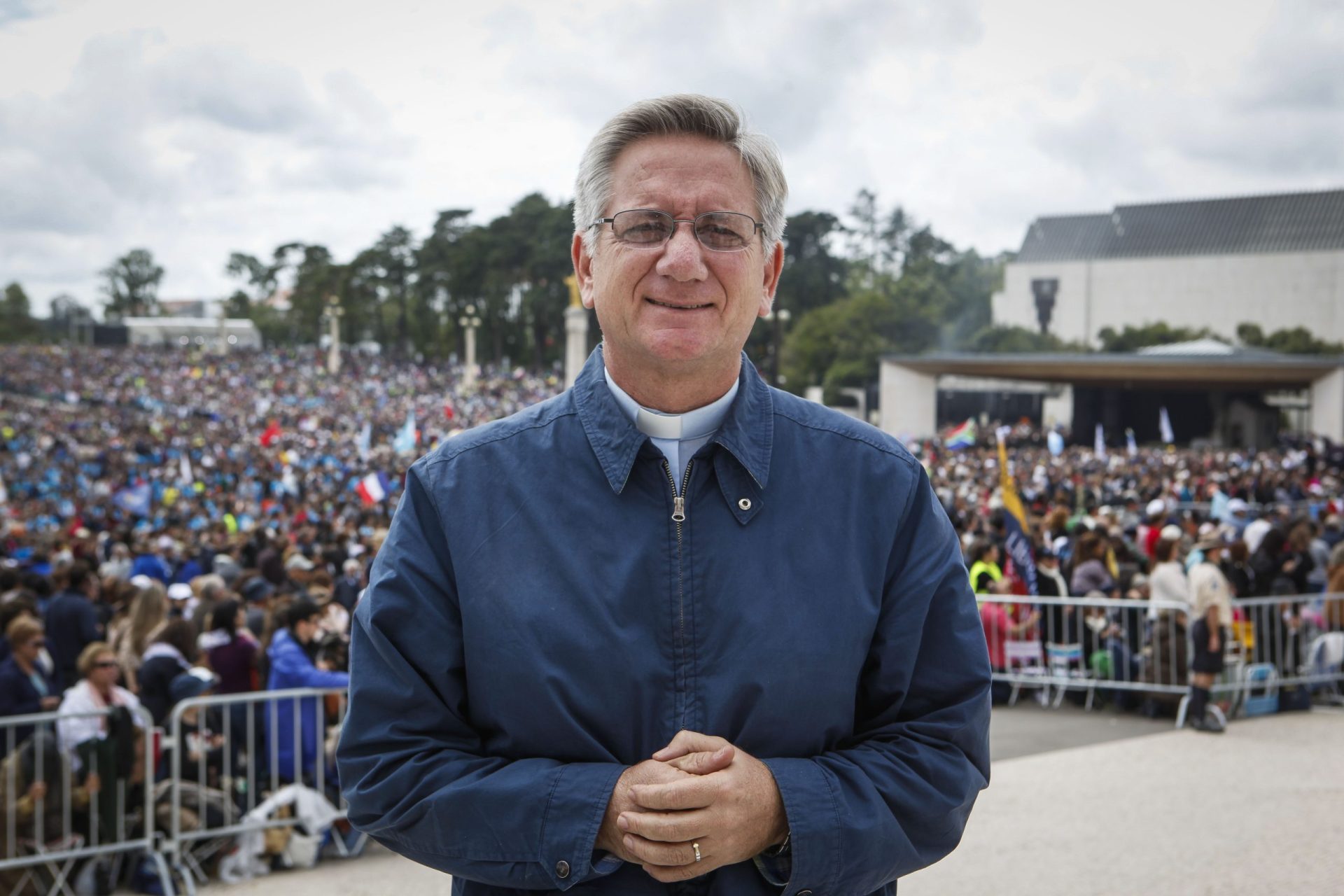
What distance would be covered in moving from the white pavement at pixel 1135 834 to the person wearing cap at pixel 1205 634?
2.09 ft

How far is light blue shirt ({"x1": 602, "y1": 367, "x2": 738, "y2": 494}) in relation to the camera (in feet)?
5.95

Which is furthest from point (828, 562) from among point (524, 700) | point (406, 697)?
point (406, 697)

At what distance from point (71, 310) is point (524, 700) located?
444 feet

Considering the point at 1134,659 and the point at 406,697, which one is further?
the point at 1134,659

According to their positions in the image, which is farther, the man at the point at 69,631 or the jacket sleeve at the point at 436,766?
the man at the point at 69,631

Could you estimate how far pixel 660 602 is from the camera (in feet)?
5.50

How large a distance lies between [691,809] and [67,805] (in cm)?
502

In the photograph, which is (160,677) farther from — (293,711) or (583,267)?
(583,267)

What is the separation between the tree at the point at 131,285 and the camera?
125625 millimetres

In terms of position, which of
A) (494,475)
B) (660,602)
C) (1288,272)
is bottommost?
(660,602)

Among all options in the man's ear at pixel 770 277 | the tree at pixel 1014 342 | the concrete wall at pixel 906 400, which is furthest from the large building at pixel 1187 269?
the man's ear at pixel 770 277

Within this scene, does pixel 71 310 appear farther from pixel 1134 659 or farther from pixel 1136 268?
pixel 1134 659

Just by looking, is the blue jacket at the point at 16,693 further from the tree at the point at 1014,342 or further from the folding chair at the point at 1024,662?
the tree at the point at 1014,342

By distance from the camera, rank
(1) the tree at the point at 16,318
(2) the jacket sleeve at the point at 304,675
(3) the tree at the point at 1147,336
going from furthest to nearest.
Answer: (1) the tree at the point at 16,318 → (3) the tree at the point at 1147,336 → (2) the jacket sleeve at the point at 304,675
